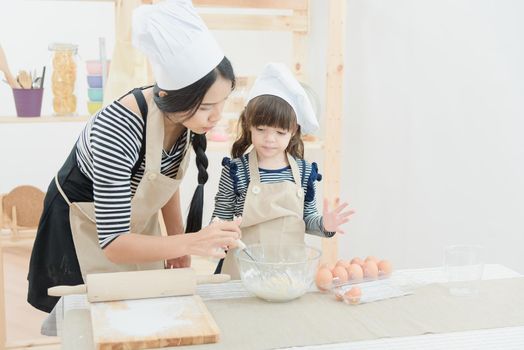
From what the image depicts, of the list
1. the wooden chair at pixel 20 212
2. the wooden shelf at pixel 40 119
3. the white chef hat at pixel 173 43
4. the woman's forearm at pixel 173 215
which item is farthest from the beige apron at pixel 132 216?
the wooden chair at pixel 20 212

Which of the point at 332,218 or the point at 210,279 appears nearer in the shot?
the point at 210,279

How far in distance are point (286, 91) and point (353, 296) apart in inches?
26.2

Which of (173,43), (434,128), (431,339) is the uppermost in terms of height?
(173,43)

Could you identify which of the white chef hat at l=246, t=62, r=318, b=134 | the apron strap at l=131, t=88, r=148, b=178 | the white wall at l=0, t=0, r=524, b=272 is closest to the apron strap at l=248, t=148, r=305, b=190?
the white chef hat at l=246, t=62, r=318, b=134

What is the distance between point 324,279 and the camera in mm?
1392

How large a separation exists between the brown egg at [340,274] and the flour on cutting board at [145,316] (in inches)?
12.4

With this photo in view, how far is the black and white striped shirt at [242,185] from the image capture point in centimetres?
183

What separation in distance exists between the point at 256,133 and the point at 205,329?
0.75m

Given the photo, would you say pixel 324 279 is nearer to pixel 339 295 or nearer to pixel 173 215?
pixel 339 295

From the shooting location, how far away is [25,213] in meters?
2.45

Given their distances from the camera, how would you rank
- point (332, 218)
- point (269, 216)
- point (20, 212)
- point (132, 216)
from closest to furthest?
point (132, 216)
point (332, 218)
point (269, 216)
point (20, 212)

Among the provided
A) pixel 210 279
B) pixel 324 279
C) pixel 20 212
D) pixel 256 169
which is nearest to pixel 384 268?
pixel 324 279

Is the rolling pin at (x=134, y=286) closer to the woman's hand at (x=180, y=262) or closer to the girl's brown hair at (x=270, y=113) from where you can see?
the woman's hand at (x=180, y=262)

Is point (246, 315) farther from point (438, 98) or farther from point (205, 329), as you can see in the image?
point (438, 98)
